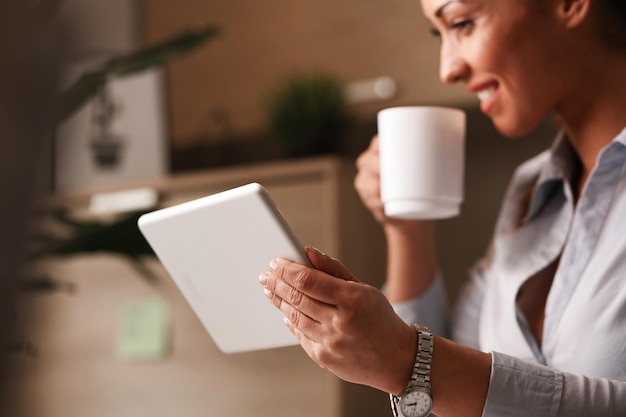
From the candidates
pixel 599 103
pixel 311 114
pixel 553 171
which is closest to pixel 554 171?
pixel 553 171

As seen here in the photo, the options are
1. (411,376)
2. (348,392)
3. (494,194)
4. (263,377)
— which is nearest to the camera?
(411,376)

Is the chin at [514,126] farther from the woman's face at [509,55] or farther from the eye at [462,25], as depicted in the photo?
the eye at [462,25]

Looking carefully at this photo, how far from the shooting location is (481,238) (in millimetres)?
1772

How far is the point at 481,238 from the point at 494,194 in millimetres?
106

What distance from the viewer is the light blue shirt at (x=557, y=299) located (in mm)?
737

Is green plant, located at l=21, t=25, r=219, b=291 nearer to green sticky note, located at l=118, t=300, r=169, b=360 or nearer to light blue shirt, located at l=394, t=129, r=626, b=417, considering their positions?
light blue shirt, located at l=394, t=129, r=626, b=417

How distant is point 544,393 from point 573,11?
1.47ft

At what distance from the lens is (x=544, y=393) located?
→ 2.42 ft

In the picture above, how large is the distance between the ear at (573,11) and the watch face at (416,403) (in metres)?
0.49

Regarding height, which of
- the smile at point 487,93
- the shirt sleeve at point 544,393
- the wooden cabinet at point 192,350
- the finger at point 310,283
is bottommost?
the wooden cabinet at point 192,350

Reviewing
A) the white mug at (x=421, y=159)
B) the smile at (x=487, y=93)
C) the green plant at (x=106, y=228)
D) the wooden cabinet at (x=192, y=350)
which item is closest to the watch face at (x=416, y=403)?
the white mug at (x=421, y=159)

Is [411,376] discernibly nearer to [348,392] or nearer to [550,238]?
[550,238]

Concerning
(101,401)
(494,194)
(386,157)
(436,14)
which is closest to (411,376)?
(386,157)

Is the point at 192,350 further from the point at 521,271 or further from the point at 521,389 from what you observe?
the point at 521,389
